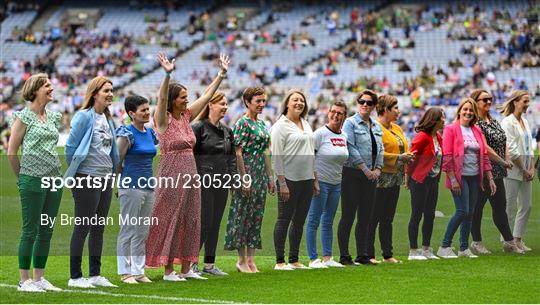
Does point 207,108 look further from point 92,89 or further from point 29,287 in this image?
point 29,287

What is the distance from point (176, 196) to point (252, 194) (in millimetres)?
1128

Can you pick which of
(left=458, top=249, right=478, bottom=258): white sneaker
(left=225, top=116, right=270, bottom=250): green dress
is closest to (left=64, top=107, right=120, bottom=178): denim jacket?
(left=225, top=116, right=270, bottom=250): green dress

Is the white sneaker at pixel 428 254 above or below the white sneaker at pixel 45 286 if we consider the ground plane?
above

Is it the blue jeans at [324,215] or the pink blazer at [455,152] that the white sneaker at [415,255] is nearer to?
the pink blazer at [455,152]

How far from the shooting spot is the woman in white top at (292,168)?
1314cm

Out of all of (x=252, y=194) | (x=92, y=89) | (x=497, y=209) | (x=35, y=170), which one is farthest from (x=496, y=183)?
(x=35, y=170)

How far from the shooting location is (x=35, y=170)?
11.0 meters

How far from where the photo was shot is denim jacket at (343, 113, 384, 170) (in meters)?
13.7

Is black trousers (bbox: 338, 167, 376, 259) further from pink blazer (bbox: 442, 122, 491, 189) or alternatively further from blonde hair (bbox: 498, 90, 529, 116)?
blonde hair (bbox: 498, 90, 529, 116)

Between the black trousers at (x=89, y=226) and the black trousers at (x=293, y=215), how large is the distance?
7.39 feet

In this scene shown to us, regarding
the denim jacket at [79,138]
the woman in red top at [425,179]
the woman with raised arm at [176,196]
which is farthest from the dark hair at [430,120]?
the denim jacket at [79,138]

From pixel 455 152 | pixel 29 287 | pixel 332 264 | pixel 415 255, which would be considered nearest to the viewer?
pixel 29 287

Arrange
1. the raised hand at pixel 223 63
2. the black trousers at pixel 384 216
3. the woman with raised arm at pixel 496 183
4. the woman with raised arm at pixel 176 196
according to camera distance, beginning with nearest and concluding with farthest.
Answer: the woman with raised arm at pixel 176 196 → the raised hand at pixel 223 63 → the black trousers at pixel 384 216 → the woman with raised arm at pixel 496 183

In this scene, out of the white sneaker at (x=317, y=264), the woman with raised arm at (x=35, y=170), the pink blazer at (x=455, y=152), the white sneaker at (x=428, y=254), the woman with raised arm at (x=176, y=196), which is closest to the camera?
the woman with raised arm at (x=35, y=170)
